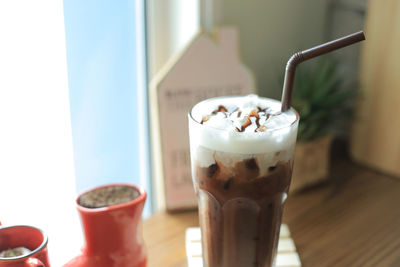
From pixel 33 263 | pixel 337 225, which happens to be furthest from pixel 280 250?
pixel 33 263

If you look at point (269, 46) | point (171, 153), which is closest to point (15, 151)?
point (171, 153)

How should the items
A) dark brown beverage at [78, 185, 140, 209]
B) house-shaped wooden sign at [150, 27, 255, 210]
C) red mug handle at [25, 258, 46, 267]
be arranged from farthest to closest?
1. house-shaped wooden sign at [150, 27, 255, 210]
2. dark brown beverage at [78, 185, 140, 209]
3. red mug handle at [25, 258, 46, 267]

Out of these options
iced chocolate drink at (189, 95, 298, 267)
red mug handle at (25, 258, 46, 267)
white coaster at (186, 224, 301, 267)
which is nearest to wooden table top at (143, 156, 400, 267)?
white coaster at (186, 224, 301, 267)

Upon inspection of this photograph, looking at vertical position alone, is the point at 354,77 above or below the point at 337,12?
below

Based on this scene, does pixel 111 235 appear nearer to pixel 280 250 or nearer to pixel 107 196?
pixel 107 196

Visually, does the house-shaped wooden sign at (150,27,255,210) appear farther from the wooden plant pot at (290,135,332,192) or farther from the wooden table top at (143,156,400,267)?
the wooden plant pot at (290,135,332,192)

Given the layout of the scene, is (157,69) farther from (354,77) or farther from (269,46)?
(354,77)
